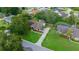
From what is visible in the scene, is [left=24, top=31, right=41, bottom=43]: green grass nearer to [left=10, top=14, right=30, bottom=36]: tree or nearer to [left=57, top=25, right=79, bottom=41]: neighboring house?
[left=10, top=14, right=30, bottom=36]: tree

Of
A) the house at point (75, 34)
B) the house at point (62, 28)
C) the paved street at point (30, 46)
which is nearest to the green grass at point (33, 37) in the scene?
the paved street at point (30, 46)

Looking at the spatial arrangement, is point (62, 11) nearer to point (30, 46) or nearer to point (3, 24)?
point (30, 46)

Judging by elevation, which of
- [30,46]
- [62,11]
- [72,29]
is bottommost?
[30,46]

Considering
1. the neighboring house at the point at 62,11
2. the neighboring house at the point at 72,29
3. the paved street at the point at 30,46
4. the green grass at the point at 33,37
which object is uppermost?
the neighboring house at the point at 62,11

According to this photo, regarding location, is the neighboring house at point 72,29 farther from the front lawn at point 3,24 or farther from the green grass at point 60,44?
the front lawn at point 3,24

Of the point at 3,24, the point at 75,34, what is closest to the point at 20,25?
the point at 3,24

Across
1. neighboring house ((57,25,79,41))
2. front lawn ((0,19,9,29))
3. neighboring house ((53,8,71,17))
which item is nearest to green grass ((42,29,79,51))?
neighboring house ((57,25,79,41))
